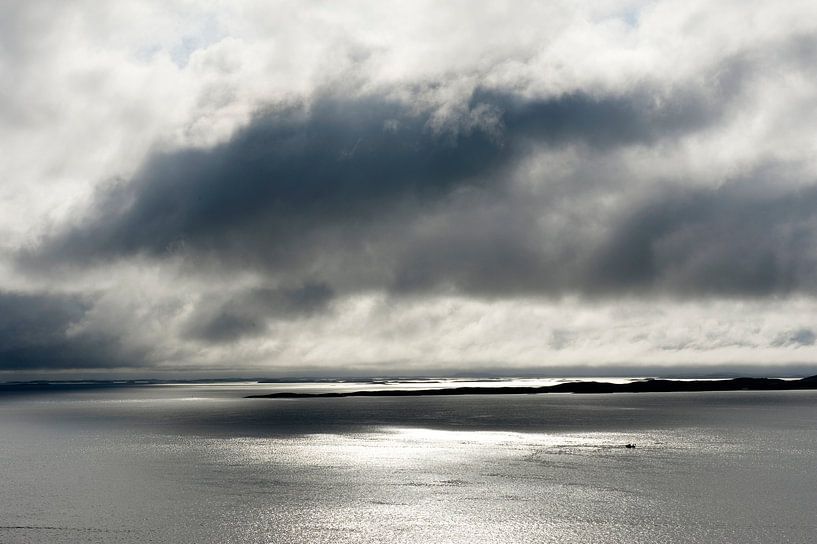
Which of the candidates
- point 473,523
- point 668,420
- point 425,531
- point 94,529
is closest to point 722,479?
point 473,523

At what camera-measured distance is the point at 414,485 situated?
193 feet

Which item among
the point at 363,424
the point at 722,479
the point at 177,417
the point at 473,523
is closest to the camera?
the point at 473,523

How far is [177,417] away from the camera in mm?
149125

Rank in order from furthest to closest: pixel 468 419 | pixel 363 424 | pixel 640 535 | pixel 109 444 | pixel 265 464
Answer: pixel 468 419, pixel 363 424, pixel 109 444, pixel 265 464, pixel 640 535

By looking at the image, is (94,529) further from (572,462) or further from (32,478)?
(572,462)

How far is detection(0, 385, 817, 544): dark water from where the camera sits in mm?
43331

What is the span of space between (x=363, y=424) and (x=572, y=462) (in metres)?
61.9

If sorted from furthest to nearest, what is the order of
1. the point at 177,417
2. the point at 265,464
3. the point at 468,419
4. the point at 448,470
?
1. the point at 177,417
2. the point at 468,419
3. the point at 265,464
4. the point at 448,470

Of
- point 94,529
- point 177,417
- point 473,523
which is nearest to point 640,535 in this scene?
point 473,523

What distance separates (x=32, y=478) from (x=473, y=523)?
44460mm

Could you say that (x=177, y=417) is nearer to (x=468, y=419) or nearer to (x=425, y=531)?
(x=468, y=419)

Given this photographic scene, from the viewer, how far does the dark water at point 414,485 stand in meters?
43.3

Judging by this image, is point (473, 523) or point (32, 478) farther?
point (32, 478)

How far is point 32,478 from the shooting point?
6334cm
